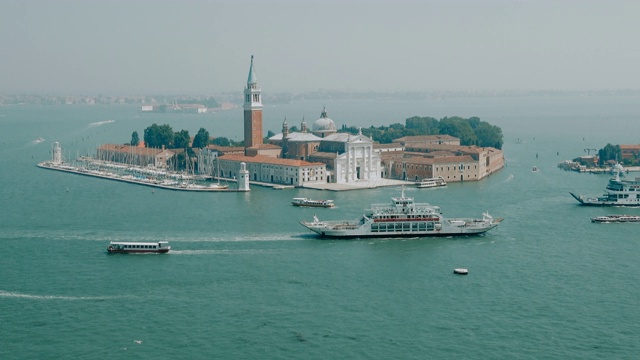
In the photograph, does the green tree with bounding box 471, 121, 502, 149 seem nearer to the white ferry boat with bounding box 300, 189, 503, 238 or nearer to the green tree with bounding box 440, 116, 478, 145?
the green tree with bounding box 440, 116, 478, 145

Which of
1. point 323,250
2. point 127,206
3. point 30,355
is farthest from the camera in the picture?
point 127,206

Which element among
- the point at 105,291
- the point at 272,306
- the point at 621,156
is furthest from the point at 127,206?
the point at 621,156

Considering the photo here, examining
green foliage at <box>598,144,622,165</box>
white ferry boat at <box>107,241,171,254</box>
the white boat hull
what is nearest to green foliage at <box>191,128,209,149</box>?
green foliage at <box>598,144,622,165</box>

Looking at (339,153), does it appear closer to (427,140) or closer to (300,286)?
(427,140)

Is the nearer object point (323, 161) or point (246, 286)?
point (246, 286)

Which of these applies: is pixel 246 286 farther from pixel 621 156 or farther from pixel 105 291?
pixel 621 156

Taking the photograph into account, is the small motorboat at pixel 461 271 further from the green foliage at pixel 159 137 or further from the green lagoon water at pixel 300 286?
the green foliage at pixel 159 137
